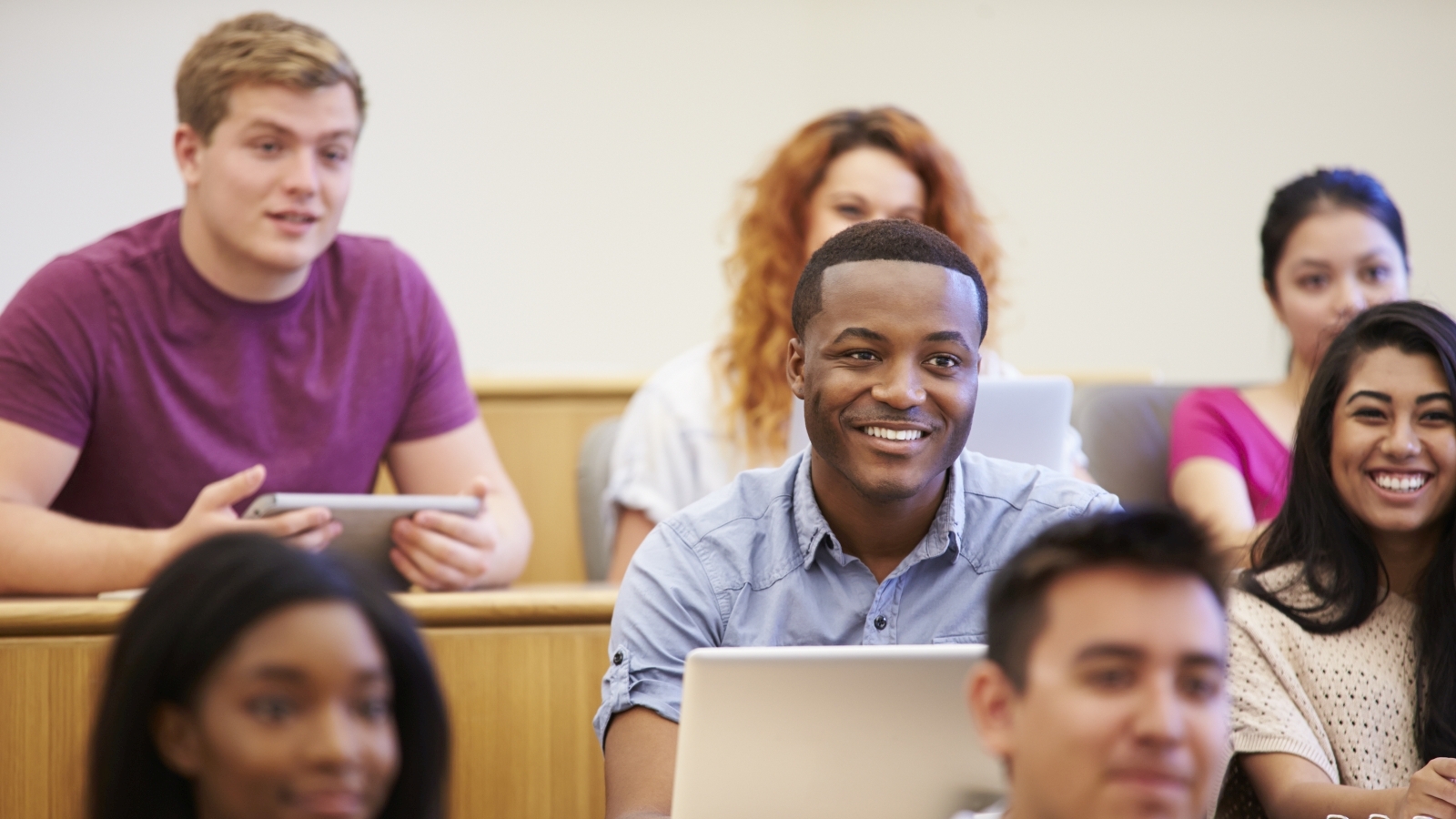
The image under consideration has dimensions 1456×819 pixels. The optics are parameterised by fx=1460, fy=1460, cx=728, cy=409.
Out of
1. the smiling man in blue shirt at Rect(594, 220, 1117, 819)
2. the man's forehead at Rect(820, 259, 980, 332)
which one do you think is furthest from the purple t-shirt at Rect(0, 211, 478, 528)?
the man's forehead at Rect(820, 259, 980, 332)

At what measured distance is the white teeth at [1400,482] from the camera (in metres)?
1.68

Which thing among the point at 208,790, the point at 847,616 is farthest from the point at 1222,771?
the point at 208,790

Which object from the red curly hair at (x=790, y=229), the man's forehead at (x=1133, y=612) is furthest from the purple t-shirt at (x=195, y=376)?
the man's forehead at (x=1133, y=612)

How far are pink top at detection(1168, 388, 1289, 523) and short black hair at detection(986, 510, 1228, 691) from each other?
1.39 meters

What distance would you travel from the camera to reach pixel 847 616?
1.50 metres

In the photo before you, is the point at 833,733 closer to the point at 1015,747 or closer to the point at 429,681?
the point at 1015,747

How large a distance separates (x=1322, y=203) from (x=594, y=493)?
1334mm

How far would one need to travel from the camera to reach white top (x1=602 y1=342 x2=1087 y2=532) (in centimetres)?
241

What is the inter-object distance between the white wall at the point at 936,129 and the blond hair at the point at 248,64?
51.3 inches

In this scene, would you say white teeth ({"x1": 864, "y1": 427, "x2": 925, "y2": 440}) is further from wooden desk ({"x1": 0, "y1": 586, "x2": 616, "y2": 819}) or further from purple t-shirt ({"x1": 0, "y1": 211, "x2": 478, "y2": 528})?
purple t-shirt ({"x1": 0, "y1": 211, "x2": 478, "y2": 528})

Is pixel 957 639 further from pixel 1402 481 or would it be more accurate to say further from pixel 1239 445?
pixel 1239 445

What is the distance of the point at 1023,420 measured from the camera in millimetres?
1829

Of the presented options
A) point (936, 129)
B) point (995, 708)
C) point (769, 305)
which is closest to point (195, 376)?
point (769, 305)

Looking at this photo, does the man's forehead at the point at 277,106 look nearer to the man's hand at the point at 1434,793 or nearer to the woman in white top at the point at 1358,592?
the woman in white top at the point at 1358,592
